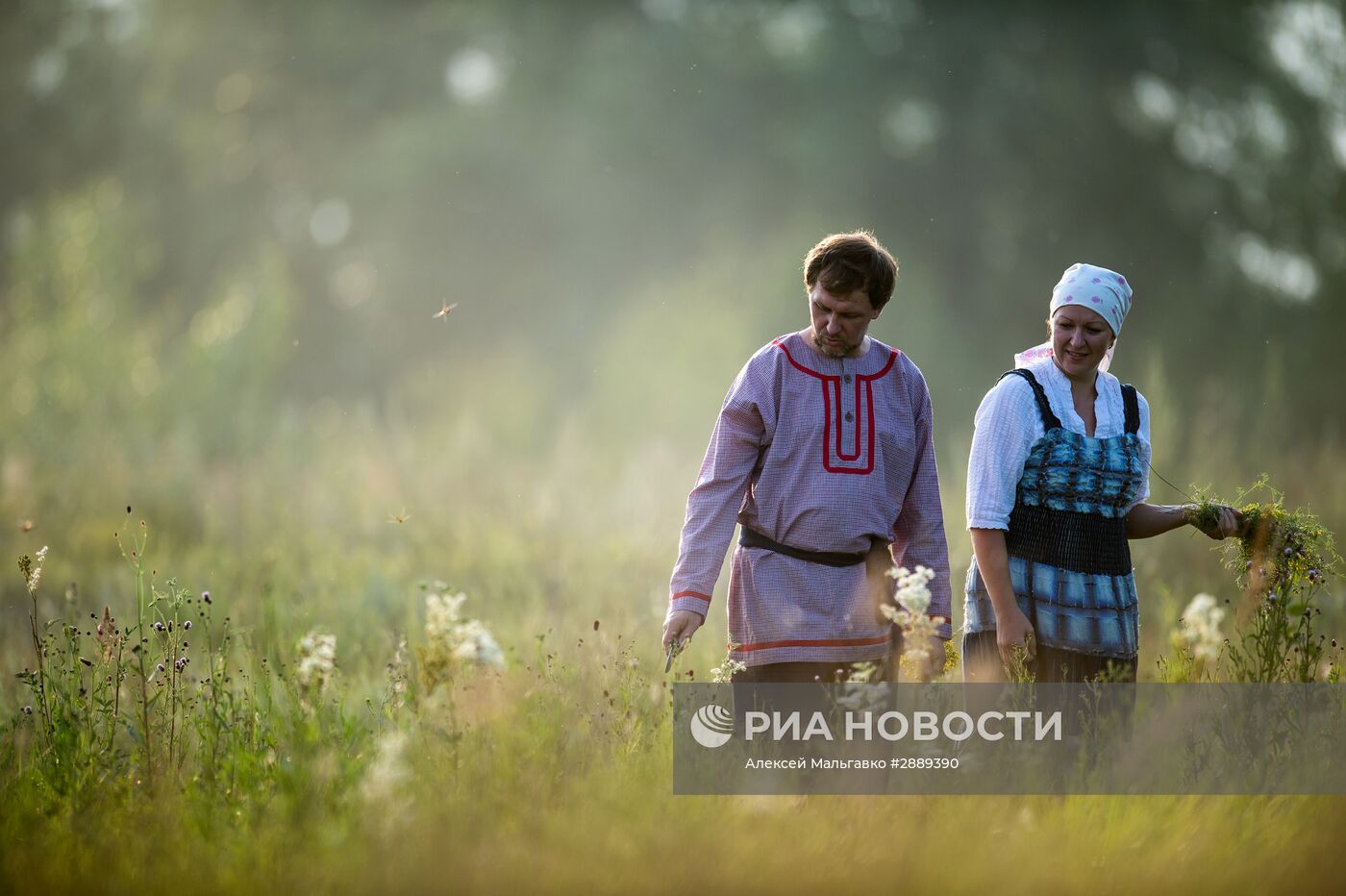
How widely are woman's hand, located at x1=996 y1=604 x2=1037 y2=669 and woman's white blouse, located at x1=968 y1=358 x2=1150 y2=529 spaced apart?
23cm

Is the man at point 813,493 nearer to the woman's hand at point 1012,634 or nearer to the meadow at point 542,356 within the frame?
the woman's hand at point 1012,634

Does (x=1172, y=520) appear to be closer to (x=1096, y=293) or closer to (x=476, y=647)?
(x=1096, y=293)

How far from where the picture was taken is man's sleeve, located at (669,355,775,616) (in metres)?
3.13

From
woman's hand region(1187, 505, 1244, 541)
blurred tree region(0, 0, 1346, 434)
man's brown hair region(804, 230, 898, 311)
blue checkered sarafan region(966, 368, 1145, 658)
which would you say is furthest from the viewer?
blurred tree region(0, 0, 1346, 434)

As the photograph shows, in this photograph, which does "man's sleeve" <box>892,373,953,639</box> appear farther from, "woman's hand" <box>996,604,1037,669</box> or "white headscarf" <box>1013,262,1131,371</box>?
"white headscarf" <box>1013,262,1131,371</box>

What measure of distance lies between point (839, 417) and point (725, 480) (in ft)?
1.14

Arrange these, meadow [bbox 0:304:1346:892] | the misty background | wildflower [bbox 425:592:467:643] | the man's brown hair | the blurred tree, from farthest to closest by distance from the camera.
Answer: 1. the blurred tree
2. the misty background
3. the man's brown hair
4. wildflower [bbox 425:592:467:643]
5. meadow [bbox 0:304:1346:892]

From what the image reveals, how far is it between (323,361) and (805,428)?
20.4 m

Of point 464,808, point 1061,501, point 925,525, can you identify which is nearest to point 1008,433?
point 1061,501

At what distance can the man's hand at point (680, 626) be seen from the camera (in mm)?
3053

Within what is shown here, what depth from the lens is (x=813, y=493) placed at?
3100 millimetres

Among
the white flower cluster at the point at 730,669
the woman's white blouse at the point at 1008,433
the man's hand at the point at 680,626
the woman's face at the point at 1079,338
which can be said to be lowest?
the white flower cluster at the point at 730,669

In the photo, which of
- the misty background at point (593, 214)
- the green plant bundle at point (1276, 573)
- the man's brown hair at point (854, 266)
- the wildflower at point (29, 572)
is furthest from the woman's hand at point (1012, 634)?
the misty background at point (593, 214)

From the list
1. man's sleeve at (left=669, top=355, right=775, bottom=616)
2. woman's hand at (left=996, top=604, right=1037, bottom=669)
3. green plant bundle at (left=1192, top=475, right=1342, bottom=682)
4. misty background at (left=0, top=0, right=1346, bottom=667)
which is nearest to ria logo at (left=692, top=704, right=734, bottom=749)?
man's sleeve at (left=669, top=355, right=775, bottom=616)
